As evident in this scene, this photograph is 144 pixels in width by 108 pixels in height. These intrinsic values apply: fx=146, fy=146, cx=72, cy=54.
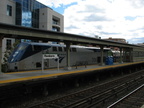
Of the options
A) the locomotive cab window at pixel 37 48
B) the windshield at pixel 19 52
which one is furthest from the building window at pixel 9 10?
the locomotive cab window at pixel 37 48

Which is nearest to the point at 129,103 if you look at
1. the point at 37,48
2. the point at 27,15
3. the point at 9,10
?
the point at 37,48

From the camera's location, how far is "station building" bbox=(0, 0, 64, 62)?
35519mm

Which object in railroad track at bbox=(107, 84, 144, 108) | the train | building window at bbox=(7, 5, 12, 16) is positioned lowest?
railroad track at bbox=(107, 84, 144, 108)

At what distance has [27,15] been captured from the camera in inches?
1658

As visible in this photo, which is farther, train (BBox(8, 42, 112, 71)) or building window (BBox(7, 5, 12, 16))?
building window (BBox(7, 5, 12, 16))

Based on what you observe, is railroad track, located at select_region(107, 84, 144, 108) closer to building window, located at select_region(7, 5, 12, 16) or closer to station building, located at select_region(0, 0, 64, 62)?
station building, located at select_region(0, 0, 64, 62)

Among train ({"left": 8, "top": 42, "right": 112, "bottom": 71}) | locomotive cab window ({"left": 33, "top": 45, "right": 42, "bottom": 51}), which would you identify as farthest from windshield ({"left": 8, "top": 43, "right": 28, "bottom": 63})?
locomotive cab window ({"left": 33, "top": 45, "right": 42, "bottom": 51})

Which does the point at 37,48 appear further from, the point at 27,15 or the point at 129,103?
the point at 27,15

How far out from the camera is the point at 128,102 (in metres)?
8.81

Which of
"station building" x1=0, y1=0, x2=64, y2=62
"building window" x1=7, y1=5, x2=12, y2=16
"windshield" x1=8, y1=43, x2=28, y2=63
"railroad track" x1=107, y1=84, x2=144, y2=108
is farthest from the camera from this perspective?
"building window" x1=7, y1=5, x2=12, y2=16

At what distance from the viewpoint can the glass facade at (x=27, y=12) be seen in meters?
40.0

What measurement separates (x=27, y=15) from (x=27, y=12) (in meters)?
0.88

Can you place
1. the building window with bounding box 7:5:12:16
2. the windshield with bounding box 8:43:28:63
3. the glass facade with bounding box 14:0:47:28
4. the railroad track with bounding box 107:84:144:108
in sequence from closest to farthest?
the railroad track with bounding box 107:84:144:108 < the windshield with bounding box 8:43:28:63 < the building window with bounding box 7:5:12:16 < the glass facade with bounding box 14:0:47:28

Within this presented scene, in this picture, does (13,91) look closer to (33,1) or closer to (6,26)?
(6,26)
